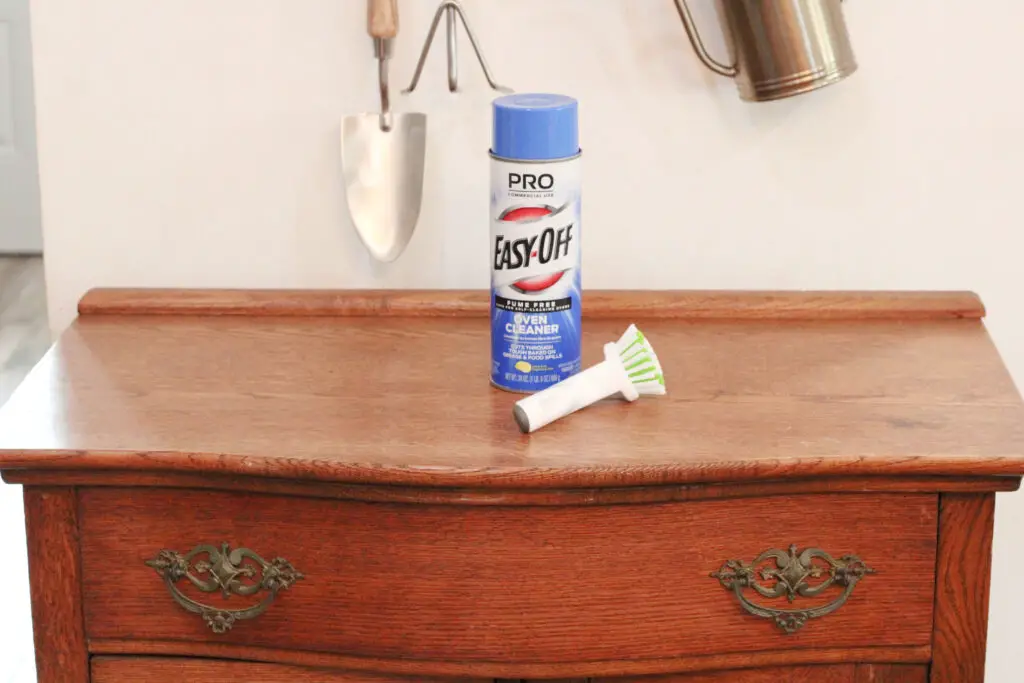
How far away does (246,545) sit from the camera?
45.0 inches

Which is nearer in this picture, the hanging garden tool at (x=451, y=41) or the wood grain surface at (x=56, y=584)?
the wood grain surface at (x=56, y=584)

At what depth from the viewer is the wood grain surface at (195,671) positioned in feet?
3.89

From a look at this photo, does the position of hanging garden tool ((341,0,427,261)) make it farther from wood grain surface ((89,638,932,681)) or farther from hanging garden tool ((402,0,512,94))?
wood grain surface ((89,638,932,681))

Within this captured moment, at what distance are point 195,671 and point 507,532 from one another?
1.00ft

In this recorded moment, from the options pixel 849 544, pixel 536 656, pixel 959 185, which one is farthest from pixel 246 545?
pixel 959 185

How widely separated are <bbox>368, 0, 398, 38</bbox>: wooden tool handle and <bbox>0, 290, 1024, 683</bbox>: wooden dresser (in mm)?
382

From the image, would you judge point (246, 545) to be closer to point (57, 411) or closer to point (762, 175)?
point (57, 411)

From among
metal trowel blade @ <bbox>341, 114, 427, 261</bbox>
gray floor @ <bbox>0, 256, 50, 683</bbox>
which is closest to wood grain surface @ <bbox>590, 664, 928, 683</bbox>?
metal trowel blade @ <bbox>341, 114, 427, 261</bbox>

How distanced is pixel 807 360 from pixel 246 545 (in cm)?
54

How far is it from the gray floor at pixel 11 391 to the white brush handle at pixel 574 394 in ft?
3.68

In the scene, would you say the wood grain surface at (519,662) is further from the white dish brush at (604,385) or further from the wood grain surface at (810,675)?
the white dish brush at (604,385)

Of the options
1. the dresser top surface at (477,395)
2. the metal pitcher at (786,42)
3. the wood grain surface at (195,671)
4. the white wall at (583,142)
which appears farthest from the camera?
the white wall at (583,142)

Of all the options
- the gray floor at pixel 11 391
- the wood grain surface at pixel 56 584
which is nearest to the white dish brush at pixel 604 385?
the wood grain surface at pixel 56 584

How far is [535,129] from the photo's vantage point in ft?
3.76
